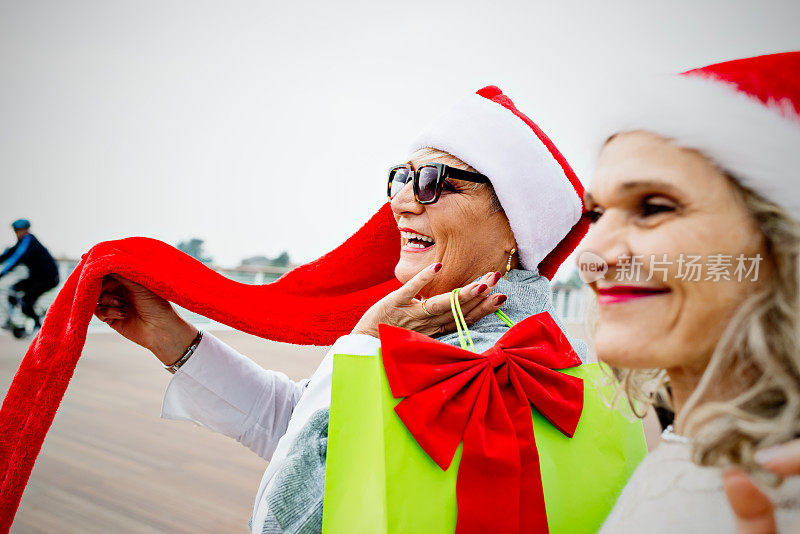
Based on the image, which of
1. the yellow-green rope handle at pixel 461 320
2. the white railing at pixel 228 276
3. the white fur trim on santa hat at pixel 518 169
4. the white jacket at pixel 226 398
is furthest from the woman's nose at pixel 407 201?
the white railing at pixel 228 276

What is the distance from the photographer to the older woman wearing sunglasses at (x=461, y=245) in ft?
3.98

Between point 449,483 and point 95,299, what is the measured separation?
1001 mm

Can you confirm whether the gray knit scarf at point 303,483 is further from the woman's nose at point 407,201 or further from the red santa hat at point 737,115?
the red santa hat at point 737,115

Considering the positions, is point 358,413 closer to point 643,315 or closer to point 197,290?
point 643,315

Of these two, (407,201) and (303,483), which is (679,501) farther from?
(407,201)

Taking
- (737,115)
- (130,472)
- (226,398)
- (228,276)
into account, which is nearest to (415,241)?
(226,398)

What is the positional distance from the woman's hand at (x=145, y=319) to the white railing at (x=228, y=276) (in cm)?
136

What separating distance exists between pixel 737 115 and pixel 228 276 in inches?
117

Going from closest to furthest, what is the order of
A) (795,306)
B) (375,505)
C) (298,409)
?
(795,306) → (375,505) → (298,409)

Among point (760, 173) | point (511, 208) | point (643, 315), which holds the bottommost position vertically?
point (643, 315)

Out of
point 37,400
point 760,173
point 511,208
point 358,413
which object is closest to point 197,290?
point 37,400

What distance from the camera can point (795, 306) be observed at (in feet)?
1.77

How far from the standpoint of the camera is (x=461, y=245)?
4.42ft

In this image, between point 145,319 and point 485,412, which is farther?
point 145,319
